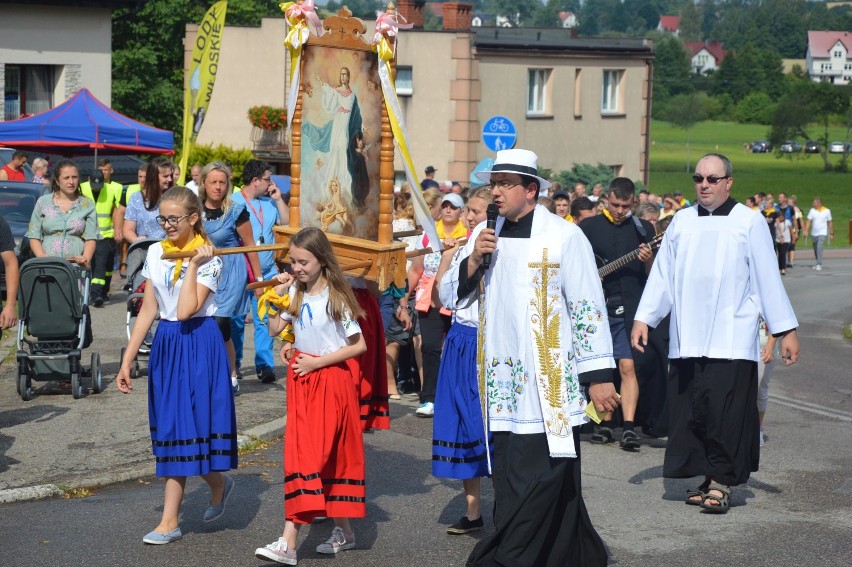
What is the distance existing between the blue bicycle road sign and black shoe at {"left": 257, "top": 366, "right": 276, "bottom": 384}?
9.31 m

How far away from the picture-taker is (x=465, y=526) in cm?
729

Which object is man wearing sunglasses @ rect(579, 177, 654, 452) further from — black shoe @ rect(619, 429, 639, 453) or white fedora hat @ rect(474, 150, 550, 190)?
white fedora hat @ rect(474, 150, 550, 190)

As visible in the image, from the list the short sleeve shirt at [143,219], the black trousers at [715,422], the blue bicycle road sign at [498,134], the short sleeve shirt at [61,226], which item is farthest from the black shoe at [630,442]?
the blue bicycle road sign at [498,134]

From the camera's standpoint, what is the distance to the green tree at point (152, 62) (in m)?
49.0

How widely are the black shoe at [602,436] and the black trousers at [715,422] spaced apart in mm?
1902

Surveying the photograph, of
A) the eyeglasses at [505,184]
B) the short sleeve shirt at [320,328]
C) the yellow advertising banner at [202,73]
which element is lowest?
the short sleeve shirt at [320,328]

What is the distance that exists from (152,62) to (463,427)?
144 ft

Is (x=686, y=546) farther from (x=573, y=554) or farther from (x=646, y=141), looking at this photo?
(x=646, y=141)

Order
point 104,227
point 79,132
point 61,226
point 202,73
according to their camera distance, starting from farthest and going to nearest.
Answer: point 79,132 < point 202,73 < point 104,227 < point 61,226

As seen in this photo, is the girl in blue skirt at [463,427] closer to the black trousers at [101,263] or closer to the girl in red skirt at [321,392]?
the girl in red skirt at [321,392]

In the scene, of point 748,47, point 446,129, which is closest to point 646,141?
point 446,129

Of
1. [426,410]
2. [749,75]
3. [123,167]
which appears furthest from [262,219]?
[749,75]

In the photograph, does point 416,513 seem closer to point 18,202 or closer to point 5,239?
point 5,239

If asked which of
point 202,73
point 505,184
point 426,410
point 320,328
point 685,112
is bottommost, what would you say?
point 426,410
